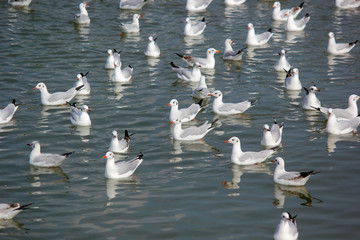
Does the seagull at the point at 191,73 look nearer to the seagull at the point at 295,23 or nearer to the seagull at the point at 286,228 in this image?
the seagull at the point at 295,23

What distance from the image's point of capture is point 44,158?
14.6m

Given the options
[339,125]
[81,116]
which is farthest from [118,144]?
[339,125]

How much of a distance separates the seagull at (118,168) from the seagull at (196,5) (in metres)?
18.6

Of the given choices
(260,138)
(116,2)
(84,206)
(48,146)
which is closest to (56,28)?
(116,2)

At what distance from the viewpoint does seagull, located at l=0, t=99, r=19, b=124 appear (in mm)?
17641

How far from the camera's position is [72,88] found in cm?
1936

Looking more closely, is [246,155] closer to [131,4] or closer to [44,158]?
[44,158]

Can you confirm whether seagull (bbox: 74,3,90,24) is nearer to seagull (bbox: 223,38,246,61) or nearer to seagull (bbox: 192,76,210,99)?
seagull (bbox: 223,38,246,61)

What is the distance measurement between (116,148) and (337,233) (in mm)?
6357

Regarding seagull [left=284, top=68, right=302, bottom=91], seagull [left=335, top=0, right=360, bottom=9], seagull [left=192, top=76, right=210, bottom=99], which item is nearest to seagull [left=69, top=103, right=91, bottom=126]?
seagull [left=192, top=76, right=210, bottom=99]

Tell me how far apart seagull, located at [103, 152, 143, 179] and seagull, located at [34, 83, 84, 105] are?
5.76 m

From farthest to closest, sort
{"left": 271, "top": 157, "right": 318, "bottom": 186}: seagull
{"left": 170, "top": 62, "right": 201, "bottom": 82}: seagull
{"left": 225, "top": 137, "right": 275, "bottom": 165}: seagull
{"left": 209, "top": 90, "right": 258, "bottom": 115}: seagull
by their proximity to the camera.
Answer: {"left": 170, "top": 62, "right": 201, "bottom": 82}: seagull, {"left": 209, "top": 90, "right": 258, "bottom": 115}: seagull, {"left": 225, "top": 137, "right": 275, "bottom": 165}: seagull, {"left": 271, "top": 157, "right": 318, "bottom": 186}: seagull

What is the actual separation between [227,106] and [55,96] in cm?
571

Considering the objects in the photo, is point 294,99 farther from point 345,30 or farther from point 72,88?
point 345,30
